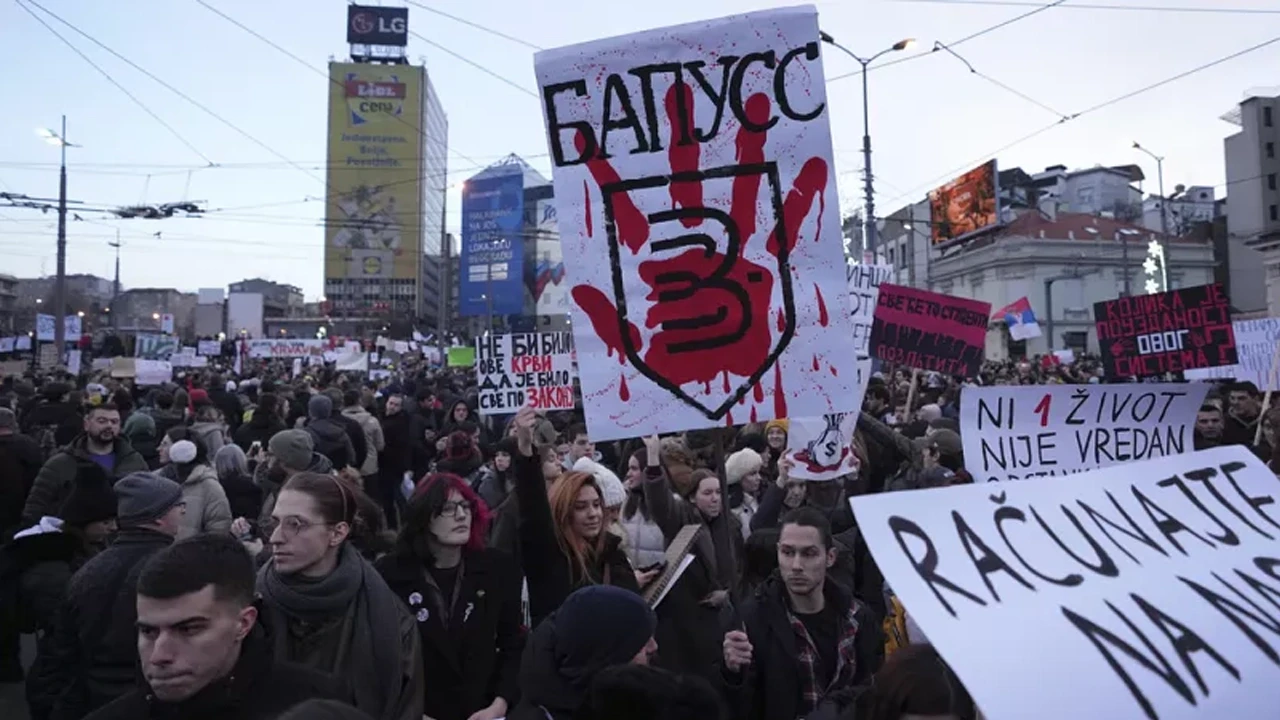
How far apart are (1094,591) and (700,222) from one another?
1.99m

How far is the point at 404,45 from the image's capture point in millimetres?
116500

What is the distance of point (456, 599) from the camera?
3793 mm

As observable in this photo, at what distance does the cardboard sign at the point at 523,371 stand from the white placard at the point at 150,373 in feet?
37.3

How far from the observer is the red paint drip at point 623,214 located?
11.5 feet

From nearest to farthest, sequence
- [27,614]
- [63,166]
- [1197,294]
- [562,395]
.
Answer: [27,614] < [1197,294] < [562,395] < [63,166]

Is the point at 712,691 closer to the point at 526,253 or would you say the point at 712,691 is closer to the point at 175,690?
the point at 175,690

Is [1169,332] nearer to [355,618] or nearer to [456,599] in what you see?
[456,599]

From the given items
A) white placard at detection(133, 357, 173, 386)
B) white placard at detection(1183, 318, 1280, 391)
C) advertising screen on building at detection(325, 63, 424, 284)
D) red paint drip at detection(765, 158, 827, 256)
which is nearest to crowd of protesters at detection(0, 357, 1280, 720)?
red paint drip at detection(765, 158, 827, 256)

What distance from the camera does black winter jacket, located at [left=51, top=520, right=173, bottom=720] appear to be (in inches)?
138

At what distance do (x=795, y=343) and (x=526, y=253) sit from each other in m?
90.7

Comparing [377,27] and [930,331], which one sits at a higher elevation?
[377,27]

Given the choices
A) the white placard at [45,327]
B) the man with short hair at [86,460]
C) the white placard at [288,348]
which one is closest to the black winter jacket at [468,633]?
the man with short hair at [86,460]

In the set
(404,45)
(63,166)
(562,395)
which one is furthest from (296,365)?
(404,45)

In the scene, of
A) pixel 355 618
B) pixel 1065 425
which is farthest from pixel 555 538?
pixel 1065 425
